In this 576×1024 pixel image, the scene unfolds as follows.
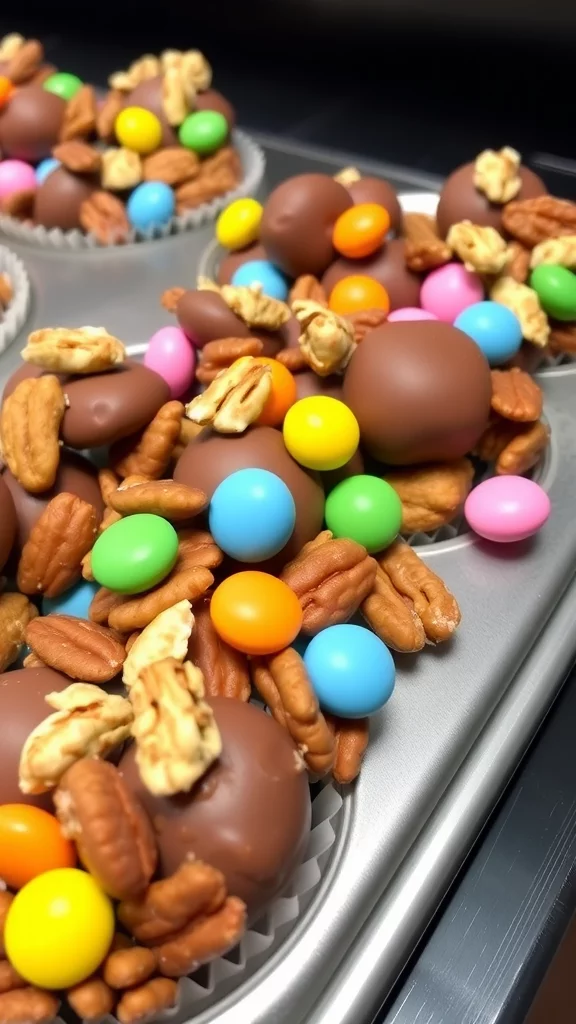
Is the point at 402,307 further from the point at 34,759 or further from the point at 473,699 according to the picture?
the point at 34,759

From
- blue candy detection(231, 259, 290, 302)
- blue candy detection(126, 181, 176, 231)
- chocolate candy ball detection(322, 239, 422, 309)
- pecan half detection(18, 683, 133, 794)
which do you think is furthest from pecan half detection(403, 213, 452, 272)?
pecan half detection(18, 683, 133, 794)

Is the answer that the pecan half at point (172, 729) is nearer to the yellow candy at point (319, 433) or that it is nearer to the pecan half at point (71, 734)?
the pecan half at point (71, 734)

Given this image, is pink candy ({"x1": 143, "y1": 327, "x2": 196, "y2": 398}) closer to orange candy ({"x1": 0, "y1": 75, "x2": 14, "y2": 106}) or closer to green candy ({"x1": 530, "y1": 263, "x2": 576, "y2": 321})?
green candy ({"x1": 530, "y1": 263, "x2": 576, "y2": 321})

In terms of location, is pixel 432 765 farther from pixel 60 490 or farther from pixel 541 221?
pixel 541 221

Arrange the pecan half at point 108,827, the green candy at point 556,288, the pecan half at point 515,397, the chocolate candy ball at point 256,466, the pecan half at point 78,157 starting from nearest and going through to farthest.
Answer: the pecan half at point 108,827 < the chocolate candy ball at point 256,466 < the pecan half at point 515,397 < the green candy at point 556,288 < the pecan half at point 78,157

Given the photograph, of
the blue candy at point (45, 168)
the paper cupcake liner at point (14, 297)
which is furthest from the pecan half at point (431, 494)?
the blue candy at point (45, 168)

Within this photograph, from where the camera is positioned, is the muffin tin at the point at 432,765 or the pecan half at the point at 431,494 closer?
the muffin tin at the point at 432,765
